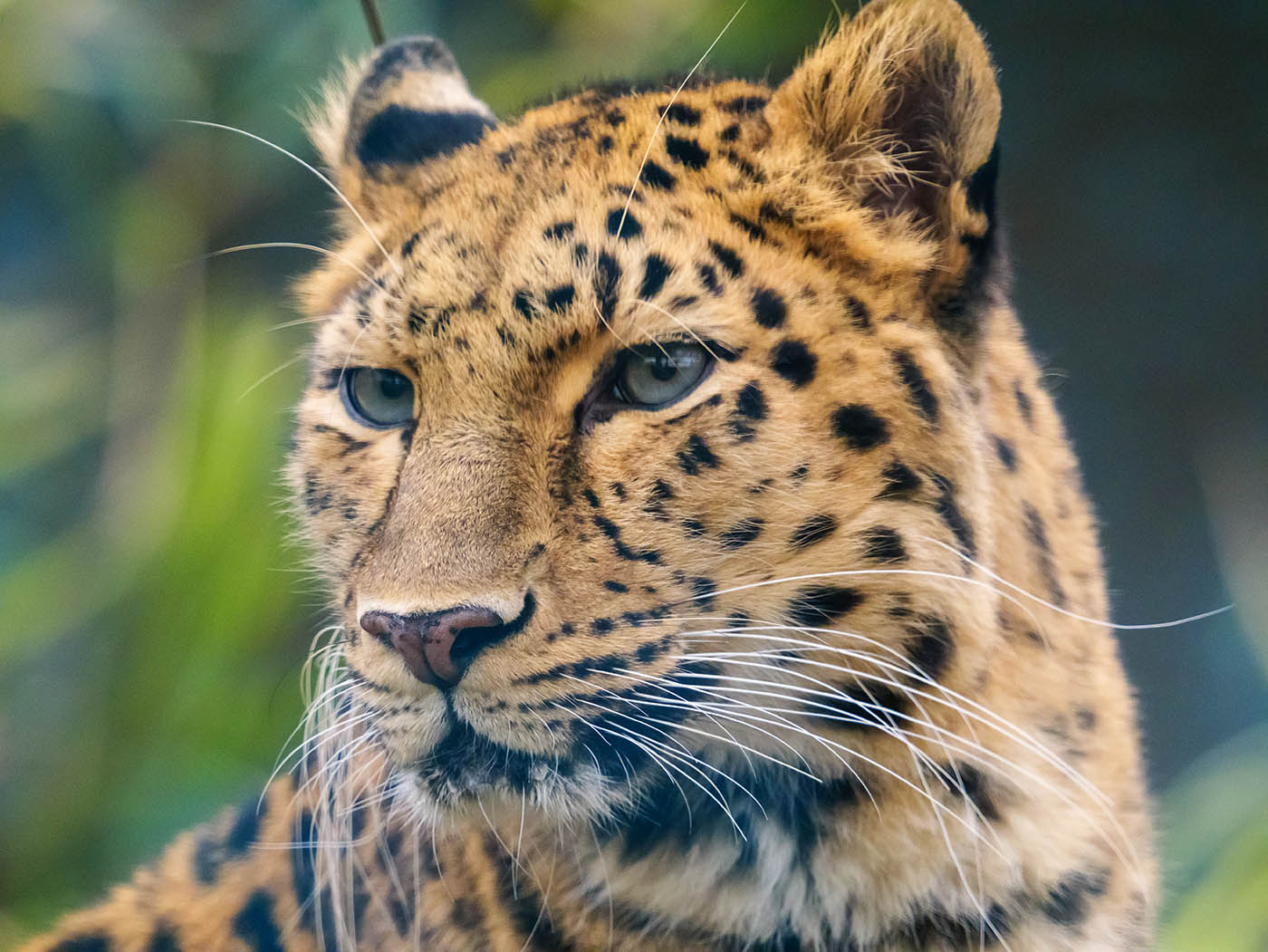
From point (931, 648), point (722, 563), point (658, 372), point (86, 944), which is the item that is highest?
point (658, 372)

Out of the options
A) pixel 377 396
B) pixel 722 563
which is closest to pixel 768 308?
pixel 722 563

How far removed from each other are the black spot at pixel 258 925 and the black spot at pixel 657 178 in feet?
3.27

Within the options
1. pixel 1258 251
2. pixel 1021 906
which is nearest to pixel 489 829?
pixel 1021 906

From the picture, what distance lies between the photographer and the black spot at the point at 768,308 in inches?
48.3

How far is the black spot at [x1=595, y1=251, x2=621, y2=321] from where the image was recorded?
4.01 ft

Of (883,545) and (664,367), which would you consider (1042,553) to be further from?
(664,367)

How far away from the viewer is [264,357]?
2223mm

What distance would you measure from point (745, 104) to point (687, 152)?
149 mm

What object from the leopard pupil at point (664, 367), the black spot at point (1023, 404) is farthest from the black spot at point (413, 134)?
the black spot at point (1023, 404)

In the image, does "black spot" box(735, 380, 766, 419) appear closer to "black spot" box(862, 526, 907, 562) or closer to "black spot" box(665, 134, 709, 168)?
"black spot" box(862, 526, 907, 562)

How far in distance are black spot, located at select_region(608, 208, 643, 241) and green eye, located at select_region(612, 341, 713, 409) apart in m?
0.13

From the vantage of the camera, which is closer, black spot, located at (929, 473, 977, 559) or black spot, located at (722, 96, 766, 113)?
black spot, located at (929, 473, 977, 559)

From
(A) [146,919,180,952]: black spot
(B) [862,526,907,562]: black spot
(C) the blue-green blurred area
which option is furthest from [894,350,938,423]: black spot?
(A) [146,919,180,952]: black spot

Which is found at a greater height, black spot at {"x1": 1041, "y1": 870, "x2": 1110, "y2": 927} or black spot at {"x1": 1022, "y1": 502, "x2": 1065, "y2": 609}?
black spot at {"x1": 1022, "y1": 502, "x2": 1065, "y2": 609}
